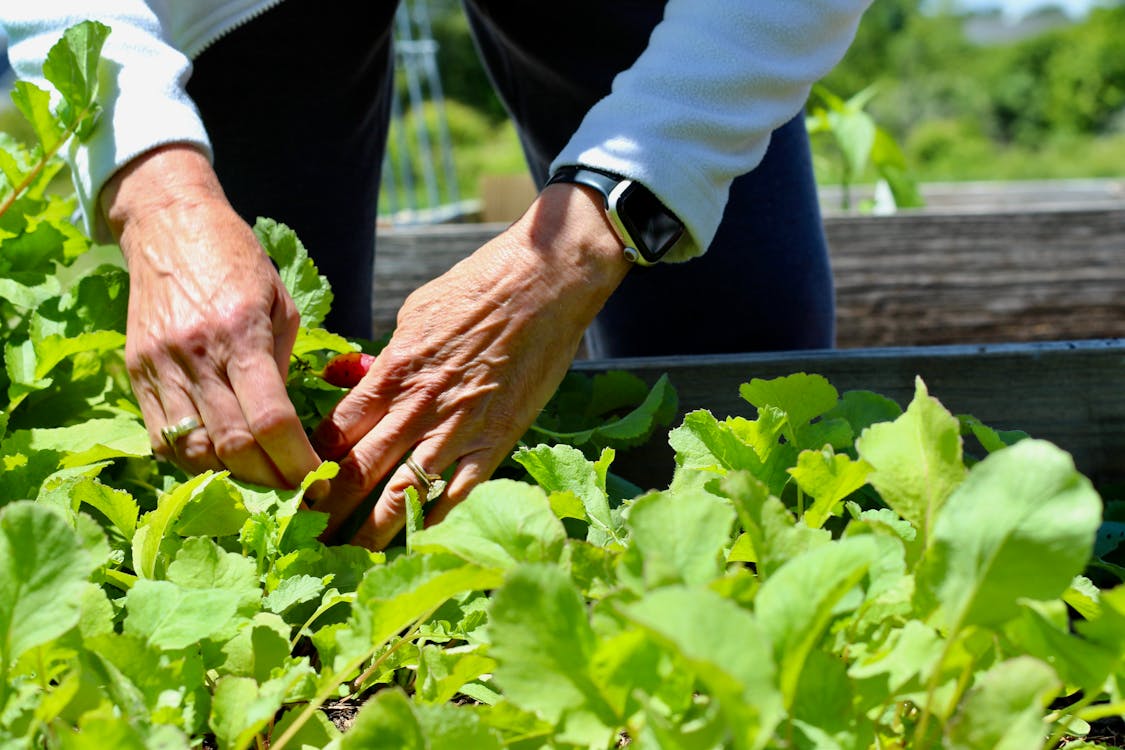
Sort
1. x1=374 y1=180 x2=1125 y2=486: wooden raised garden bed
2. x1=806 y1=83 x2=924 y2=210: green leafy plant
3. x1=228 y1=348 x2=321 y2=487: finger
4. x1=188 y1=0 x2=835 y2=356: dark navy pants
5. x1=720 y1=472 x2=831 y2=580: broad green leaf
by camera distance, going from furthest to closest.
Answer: x1=806 y1=83 x2=924 y2=210: green leafy plant < x1=374 y1=180 x2=1125 y2=486: wooden raised garden bed < x1=188 y1=0 x2=835 y2=356: dark navy pants < x1=228 y1=348 x2=321 y2=487: finger < x1=720 y1=472 x2=831 y2=580: broad green leaf

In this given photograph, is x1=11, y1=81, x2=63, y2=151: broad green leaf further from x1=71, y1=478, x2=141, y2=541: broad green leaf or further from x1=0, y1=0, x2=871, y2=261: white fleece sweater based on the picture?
x1=71, y1=478, x2=141, y2=541: broad green leaf

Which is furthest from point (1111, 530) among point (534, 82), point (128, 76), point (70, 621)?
point (534, 82)

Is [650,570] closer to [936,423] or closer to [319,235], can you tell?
[936,423]

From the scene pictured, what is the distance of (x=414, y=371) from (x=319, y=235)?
68 centimetres

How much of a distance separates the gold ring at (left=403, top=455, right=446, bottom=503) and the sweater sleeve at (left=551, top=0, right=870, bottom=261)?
267 mm

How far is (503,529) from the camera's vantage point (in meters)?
0.41

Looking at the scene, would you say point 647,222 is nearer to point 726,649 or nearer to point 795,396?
point 795,396

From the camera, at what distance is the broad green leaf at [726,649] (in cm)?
28

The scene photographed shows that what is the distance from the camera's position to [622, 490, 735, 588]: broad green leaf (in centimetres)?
37

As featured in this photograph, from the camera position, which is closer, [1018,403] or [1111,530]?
[1111,530]

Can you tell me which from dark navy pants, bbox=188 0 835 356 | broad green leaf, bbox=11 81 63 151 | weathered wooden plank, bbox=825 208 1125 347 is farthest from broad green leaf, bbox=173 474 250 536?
weathered wooden plank, bbox=825 208 1125 347

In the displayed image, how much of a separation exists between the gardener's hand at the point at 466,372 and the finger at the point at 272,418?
0.04 meters

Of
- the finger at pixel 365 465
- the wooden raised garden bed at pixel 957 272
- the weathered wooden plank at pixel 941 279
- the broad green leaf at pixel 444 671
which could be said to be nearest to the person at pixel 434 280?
the finger at pixel 365 465

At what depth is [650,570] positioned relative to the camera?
0.34 metres
